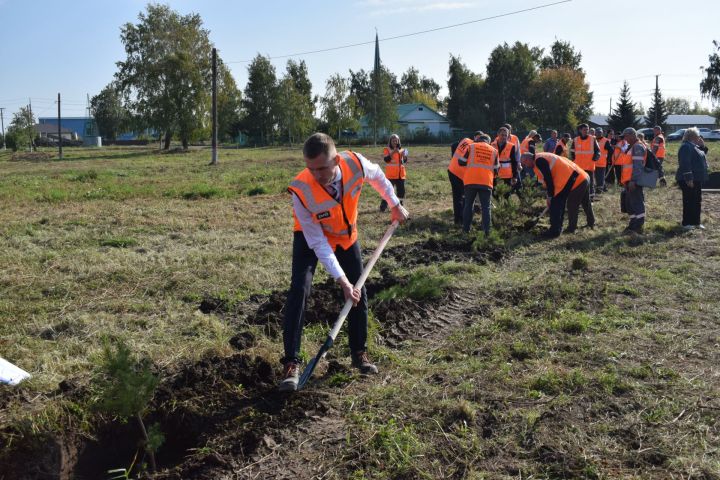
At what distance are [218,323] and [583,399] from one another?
10.6ft

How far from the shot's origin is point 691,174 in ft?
32.8

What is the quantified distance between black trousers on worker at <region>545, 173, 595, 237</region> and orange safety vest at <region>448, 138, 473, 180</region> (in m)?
1.59

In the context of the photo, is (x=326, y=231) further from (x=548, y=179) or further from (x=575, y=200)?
(x=575, y=200)

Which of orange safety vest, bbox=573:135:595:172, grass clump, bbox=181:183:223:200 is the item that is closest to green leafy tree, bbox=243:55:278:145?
grass clump, bbox=181:183:223:200

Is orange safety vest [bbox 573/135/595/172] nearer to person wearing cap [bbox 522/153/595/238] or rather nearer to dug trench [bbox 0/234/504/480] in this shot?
person wearing cap [bbox 522/153/595/238]

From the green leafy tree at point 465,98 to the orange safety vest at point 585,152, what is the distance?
4736 cm

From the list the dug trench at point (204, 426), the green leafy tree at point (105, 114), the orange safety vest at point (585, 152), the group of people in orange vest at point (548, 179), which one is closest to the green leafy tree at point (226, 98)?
the green leafy tree at point (105, 114)

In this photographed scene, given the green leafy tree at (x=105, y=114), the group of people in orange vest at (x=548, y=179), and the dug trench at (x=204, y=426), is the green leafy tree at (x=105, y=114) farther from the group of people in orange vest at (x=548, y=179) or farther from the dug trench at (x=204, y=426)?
the dug trench at (x=204, y=426)

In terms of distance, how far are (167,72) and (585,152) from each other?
128 ft

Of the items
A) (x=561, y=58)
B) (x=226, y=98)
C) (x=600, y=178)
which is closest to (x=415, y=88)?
(x=561, y=58)

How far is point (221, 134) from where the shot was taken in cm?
5953

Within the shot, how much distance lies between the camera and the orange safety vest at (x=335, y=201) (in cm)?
395

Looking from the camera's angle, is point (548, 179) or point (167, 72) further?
point (167, 72)

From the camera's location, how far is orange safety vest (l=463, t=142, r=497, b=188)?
31.3ft
